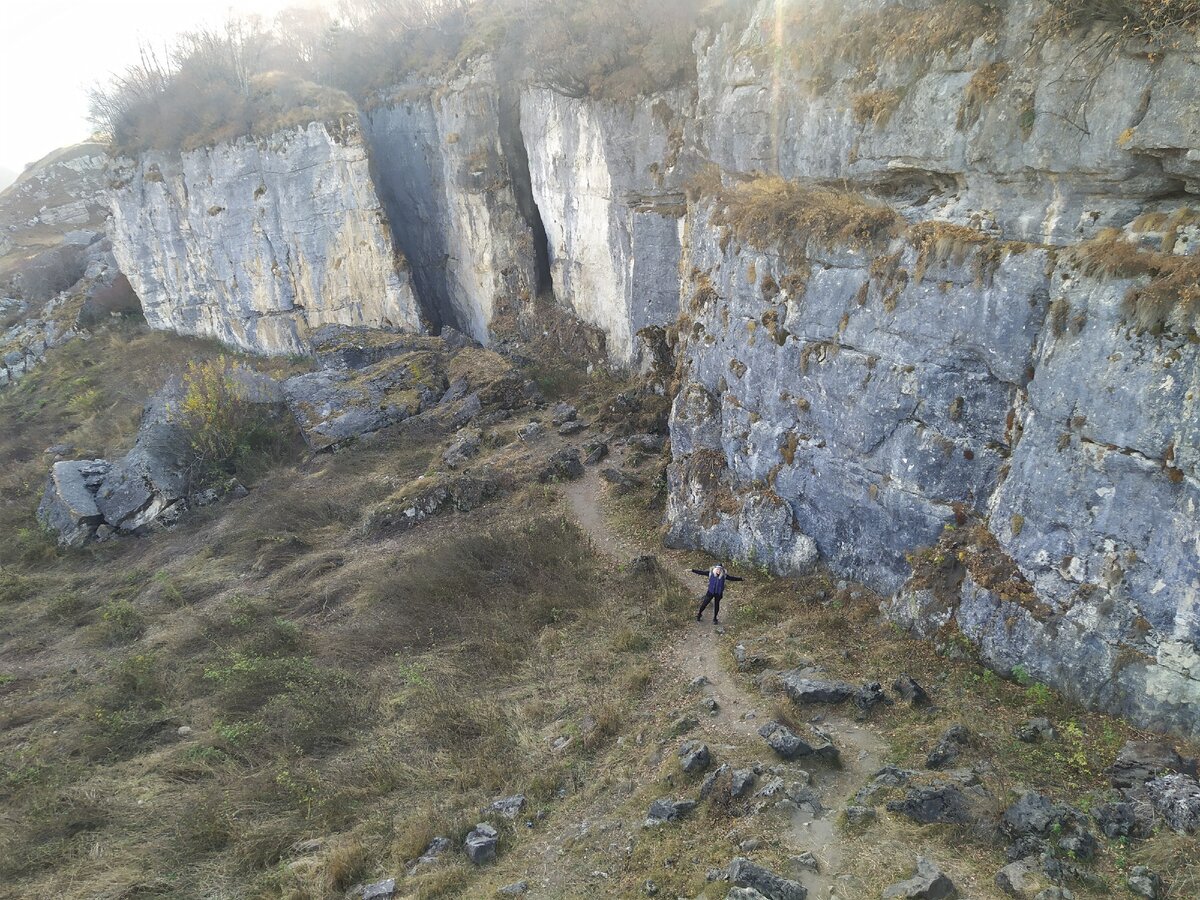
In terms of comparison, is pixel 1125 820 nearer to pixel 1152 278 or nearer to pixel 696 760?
pixel 696 760

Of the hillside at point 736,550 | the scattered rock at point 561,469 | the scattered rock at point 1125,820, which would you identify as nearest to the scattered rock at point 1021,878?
the hillside at point 736,550

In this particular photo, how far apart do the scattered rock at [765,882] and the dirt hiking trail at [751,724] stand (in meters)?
0.19

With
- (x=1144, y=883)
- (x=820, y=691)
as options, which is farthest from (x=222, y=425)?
(x=1144, y=883)

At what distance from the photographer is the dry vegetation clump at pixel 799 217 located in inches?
444

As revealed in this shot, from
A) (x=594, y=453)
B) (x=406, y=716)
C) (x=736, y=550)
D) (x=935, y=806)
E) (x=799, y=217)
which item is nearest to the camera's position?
(x=935, y=806)

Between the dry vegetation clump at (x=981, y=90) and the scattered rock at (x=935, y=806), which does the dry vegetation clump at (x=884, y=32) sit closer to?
the dry vegetation clump at (x=981, y=90)

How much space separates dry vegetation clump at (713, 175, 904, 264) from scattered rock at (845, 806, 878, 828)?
8034 millimetres

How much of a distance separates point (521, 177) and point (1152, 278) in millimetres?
23649

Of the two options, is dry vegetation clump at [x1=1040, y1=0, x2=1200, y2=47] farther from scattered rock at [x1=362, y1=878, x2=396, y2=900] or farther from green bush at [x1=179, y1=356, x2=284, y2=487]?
green bush at [x1=179, y1=356, x2=284, y2=487]

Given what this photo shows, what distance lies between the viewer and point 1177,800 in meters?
6.81

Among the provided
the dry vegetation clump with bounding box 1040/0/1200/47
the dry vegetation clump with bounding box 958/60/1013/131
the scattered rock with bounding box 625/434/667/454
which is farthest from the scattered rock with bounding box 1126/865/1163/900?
the scattered rock with bounding box 625/434/667/454

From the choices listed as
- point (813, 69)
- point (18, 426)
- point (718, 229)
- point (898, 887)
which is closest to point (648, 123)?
point (718, 229)

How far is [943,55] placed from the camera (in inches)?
395

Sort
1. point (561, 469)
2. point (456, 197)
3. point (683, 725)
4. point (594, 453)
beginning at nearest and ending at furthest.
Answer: point (683, 725), point (561, 469), point (594, 453), point (456, 197)
